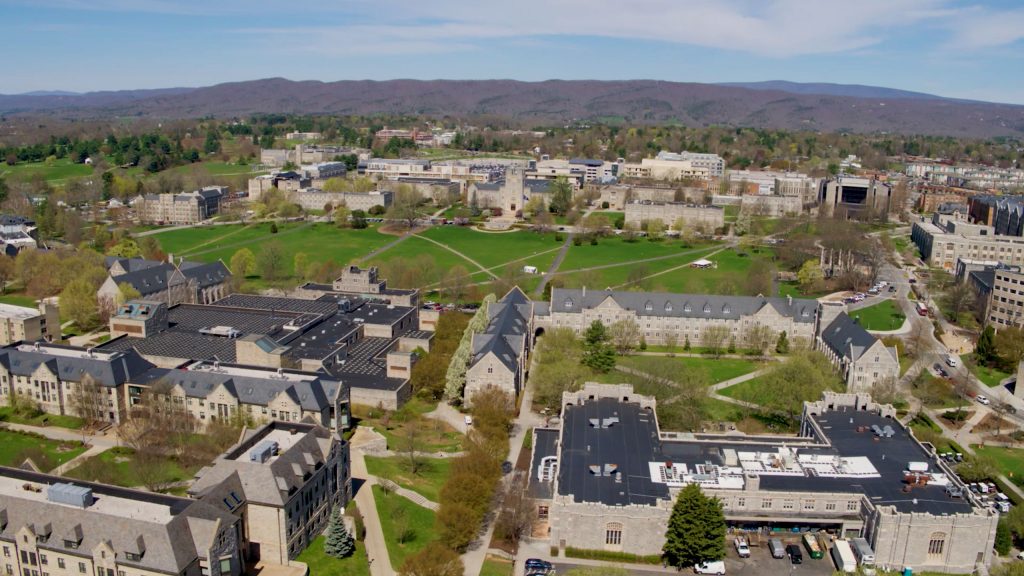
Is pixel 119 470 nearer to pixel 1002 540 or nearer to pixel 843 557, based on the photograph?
pixel 843 557

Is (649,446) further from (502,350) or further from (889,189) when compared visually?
(889,189)

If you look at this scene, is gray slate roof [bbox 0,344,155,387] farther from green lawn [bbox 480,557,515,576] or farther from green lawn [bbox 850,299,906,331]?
green lawn [bbox 850,299,906,331]

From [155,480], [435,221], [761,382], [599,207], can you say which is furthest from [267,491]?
[599,207]

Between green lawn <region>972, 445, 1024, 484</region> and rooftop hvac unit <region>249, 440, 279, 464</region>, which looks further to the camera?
green lawn <region>972, 445, 1024, 484</region>

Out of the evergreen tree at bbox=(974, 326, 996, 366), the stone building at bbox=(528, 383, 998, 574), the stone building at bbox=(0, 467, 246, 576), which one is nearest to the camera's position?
the stone building at bbox=(0, 467, 246, 576)

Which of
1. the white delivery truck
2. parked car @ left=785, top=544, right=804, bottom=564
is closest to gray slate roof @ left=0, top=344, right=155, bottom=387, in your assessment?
parked car @ left=785, top=544, right=804, bottom=564
